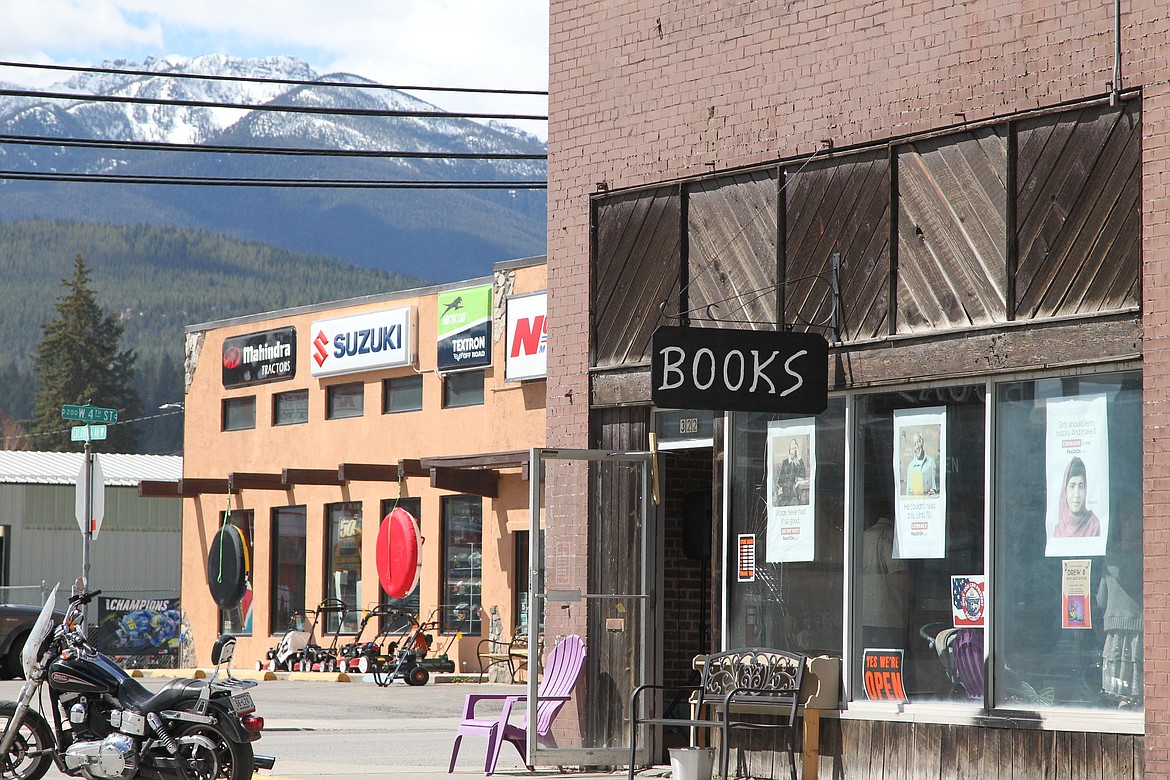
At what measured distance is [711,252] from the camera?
44.1 feet

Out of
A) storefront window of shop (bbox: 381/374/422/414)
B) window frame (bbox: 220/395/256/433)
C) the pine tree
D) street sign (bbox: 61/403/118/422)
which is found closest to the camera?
street sign (bbox: 61/403/118/422)

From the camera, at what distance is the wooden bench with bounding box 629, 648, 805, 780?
485 inches

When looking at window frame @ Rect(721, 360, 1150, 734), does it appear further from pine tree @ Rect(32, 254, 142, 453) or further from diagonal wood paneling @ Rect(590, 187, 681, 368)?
pine tree @ Rect(32, 254, 142, 453)

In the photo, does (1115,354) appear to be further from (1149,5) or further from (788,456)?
(788,456)

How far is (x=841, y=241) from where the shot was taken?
41.1 ft

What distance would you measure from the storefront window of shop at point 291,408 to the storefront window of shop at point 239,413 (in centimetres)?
78

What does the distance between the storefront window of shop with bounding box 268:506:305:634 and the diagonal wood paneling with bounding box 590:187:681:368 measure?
1938 centimetres

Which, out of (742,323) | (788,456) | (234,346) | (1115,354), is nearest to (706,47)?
(742,323)

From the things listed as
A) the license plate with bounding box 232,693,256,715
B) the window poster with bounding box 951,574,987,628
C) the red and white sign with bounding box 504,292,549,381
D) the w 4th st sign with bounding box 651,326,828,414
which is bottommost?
the license plate with bounding box 232,693,256,715

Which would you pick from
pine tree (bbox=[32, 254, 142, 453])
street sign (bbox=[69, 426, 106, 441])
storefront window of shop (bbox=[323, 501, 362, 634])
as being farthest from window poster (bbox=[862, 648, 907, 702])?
pine tree (bbox=[32, 254, 142, 453])

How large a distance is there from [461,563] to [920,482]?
59.1ft

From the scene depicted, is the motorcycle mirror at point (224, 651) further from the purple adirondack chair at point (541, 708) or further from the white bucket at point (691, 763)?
the white bucket at point (691, 763)

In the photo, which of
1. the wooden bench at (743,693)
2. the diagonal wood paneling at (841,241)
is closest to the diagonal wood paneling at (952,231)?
the diagonal wood paneling at (841,241)

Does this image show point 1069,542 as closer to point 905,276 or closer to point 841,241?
point 905,276
